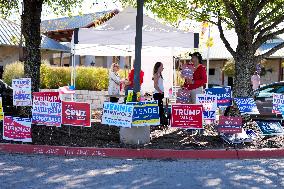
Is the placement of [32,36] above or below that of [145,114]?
above

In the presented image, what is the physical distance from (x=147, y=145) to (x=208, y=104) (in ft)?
5.95

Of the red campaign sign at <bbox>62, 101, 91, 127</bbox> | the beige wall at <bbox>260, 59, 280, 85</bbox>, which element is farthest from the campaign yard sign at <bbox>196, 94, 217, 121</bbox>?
the beige wall at <bbox>260, 59, 280, 85</bbox>

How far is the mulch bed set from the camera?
9.87 meters

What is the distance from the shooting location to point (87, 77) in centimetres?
2067

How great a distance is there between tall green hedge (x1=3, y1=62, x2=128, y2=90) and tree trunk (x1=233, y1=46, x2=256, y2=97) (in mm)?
8908

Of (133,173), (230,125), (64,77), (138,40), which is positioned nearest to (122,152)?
(133,173)

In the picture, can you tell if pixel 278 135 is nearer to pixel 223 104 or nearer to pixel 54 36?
pixel 223 104

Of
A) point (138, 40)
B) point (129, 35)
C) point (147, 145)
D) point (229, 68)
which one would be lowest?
point (147, 145)

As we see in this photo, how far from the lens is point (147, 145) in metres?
9.83

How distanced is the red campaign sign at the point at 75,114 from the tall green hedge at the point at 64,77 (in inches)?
419

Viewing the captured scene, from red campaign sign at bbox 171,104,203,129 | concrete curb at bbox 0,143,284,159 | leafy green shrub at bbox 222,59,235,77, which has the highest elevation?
leafy green shrub at bbox 222,59,235,77

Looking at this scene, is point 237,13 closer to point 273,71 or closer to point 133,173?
point 133,173

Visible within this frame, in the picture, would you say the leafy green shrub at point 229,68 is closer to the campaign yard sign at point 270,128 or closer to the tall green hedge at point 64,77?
the tall green hedge at point 64,77

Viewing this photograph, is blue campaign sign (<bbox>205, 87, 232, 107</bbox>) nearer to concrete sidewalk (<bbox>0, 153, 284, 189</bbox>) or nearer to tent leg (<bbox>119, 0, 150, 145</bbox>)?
tent leg (<bbox>119, 0, 150, 145</bbox>)
